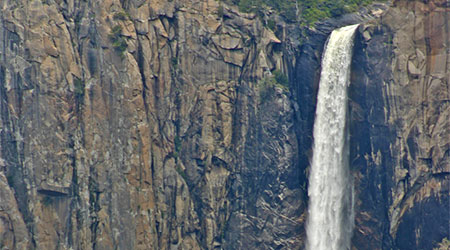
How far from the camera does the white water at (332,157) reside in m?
61.0

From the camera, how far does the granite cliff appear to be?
2245 inches

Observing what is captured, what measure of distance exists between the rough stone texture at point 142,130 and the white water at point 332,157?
2.03 meters

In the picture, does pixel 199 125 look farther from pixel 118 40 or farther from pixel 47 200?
pixel 47 200

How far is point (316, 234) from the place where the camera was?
63.2 metres

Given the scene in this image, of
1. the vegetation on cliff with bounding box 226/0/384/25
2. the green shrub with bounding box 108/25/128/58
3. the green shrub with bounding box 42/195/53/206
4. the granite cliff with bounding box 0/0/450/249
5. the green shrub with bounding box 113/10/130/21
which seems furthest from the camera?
the vegetation on cliff with bounding box 226/0/384/25

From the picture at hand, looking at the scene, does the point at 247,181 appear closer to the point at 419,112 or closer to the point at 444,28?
the point at 419,112

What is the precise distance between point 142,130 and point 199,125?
5471 millimetres

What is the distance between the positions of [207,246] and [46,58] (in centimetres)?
2197

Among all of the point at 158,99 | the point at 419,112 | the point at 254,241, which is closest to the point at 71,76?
the point at 158,99

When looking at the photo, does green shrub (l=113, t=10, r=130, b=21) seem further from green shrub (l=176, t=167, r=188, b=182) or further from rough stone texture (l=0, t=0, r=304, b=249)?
Result: green shrub (l=176, t=167, r=188, b=182)

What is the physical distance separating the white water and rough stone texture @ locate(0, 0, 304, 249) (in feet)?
6.66

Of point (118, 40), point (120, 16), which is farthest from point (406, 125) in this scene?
point (120, 16)

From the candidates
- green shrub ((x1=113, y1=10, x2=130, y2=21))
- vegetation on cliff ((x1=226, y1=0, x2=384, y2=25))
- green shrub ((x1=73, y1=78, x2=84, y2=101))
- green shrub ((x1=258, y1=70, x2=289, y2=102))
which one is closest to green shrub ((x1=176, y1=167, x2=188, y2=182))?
green shrub ((x1=258, y1=70, x2=289, y2=102))

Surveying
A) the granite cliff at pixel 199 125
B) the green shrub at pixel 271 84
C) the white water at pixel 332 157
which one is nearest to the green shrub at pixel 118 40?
the granite cliff at pixel 199 125
